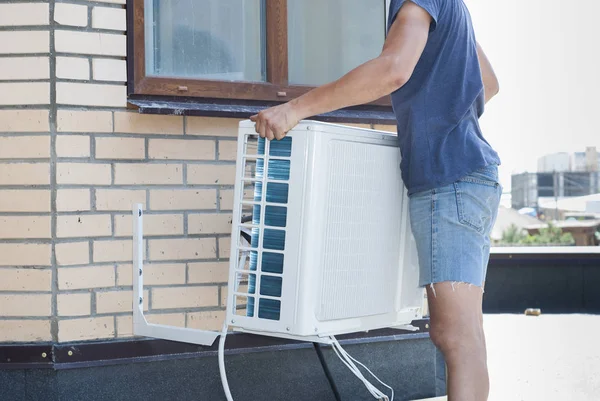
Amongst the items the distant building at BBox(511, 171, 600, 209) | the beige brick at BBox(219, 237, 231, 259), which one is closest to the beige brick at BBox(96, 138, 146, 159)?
the beige brick at BBox(219, 237, 231, 259)

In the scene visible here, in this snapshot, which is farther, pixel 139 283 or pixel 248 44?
pixel 248 44

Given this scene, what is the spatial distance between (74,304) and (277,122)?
1180 millimetres

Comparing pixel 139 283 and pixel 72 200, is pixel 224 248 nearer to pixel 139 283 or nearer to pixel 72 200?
pixel 139 283

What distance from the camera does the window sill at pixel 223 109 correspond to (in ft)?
9.48

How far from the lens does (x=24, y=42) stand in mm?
2762

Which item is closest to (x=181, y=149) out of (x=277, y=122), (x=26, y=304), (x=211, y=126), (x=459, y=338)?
(x=211, y=126)

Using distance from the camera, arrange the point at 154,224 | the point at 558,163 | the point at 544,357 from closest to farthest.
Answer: the point at 154,224, the point at 544,357, the point at 558,163

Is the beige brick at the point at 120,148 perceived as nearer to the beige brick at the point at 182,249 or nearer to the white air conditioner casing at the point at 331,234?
the beige brick at the point at 182,249

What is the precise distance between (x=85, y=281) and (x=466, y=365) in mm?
1433

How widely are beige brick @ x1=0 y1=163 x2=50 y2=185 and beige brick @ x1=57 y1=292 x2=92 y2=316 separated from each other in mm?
428

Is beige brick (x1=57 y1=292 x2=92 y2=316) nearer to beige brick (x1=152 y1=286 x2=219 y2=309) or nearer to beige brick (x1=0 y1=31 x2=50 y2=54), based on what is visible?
beige brick (x1=152 y1=286 x2=219 y2=309)

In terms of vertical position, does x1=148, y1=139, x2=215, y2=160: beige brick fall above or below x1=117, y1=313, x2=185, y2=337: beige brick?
above

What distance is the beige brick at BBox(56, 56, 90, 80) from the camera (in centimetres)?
276

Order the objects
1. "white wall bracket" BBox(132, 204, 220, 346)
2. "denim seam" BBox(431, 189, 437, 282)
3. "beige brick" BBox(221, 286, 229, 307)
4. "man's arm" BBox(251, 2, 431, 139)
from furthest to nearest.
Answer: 1. "beige brick" BBox(221, 286, 229, 307)
2. "white wall bracket" BBox(132, 204, 220, 346)
3. "denim seam" BBox(431, 189, 437, 282)
4. "man's arm" BBox(251, 2, 431, 139)
